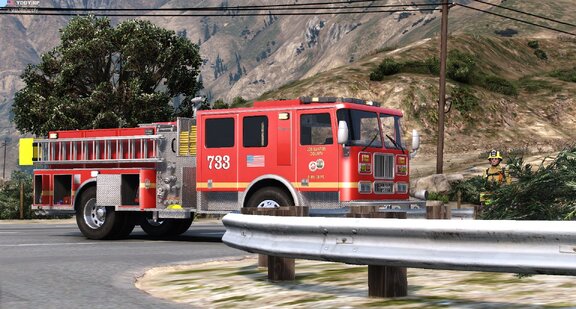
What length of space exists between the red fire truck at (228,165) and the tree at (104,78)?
22.0 metres

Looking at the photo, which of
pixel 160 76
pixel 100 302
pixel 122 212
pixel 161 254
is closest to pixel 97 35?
pixel 160 76

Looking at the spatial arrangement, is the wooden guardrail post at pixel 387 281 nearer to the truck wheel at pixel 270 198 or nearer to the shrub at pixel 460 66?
the truck wheel at pixel 270 198

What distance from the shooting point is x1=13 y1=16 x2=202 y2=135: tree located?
4122 centimetres

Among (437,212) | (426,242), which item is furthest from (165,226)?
(426,242)

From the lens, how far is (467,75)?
200ft

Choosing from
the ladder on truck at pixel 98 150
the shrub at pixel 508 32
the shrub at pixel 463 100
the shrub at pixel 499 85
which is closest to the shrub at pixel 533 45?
the shrub at pixel 499 85

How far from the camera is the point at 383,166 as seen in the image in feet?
53.5

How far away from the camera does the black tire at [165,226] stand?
63.5ft

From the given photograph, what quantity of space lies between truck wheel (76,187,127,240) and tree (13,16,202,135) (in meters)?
22.2

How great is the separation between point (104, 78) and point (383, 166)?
28.6 metres

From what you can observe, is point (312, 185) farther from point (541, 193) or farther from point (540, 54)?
point (540, 54)

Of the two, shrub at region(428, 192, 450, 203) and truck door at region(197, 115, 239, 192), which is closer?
truck door at region(197, 115, 239, 192)

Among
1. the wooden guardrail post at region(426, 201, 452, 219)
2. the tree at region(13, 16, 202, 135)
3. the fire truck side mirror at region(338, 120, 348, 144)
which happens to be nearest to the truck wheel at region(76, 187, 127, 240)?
the fire truck side mirror at region(338, 120, 348, 144)

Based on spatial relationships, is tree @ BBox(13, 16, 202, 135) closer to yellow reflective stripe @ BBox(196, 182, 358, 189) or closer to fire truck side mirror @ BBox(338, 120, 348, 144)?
yellow reflective stripe @ BBox(196, 182, 358, 189)
